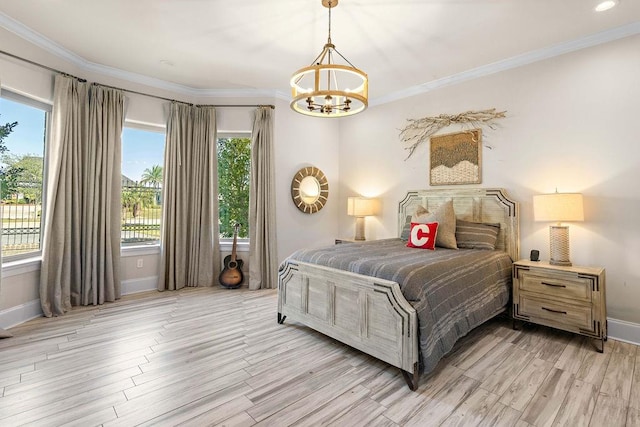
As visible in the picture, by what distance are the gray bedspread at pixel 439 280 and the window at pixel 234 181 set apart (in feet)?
7.03

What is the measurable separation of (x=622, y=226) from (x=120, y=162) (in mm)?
5484

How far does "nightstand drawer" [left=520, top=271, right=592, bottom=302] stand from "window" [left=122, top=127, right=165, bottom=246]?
14.9ft

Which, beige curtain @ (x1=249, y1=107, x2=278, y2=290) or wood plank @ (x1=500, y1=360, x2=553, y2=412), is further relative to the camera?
beige curtain @ (x1=249, y1=107, x2=278, y2=290)

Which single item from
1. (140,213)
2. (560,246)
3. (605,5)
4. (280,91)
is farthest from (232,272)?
(605,5)

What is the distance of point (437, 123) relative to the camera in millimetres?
4117

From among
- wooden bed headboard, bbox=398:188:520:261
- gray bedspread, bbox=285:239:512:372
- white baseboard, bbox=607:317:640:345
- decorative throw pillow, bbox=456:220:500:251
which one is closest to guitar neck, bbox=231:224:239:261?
gray bedspread, bbox=285:239:512:372

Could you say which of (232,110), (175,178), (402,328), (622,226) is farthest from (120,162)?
(622,226)

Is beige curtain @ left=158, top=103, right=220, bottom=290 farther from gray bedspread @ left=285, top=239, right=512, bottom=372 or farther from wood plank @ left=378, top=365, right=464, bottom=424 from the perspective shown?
wood plank @ left=378, top=365, right=464, bottom=424

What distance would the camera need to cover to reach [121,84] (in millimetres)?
3926

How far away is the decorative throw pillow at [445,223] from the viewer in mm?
3361

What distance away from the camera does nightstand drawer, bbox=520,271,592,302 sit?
102 inches

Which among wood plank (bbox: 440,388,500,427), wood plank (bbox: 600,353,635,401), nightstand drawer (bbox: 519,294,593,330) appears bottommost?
wood plank (bbox: 440,388,500,427)

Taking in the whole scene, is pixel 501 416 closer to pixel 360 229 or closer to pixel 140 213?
pixel 360 229

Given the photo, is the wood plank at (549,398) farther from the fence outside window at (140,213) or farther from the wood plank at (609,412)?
the fence outside window at (140,213)
